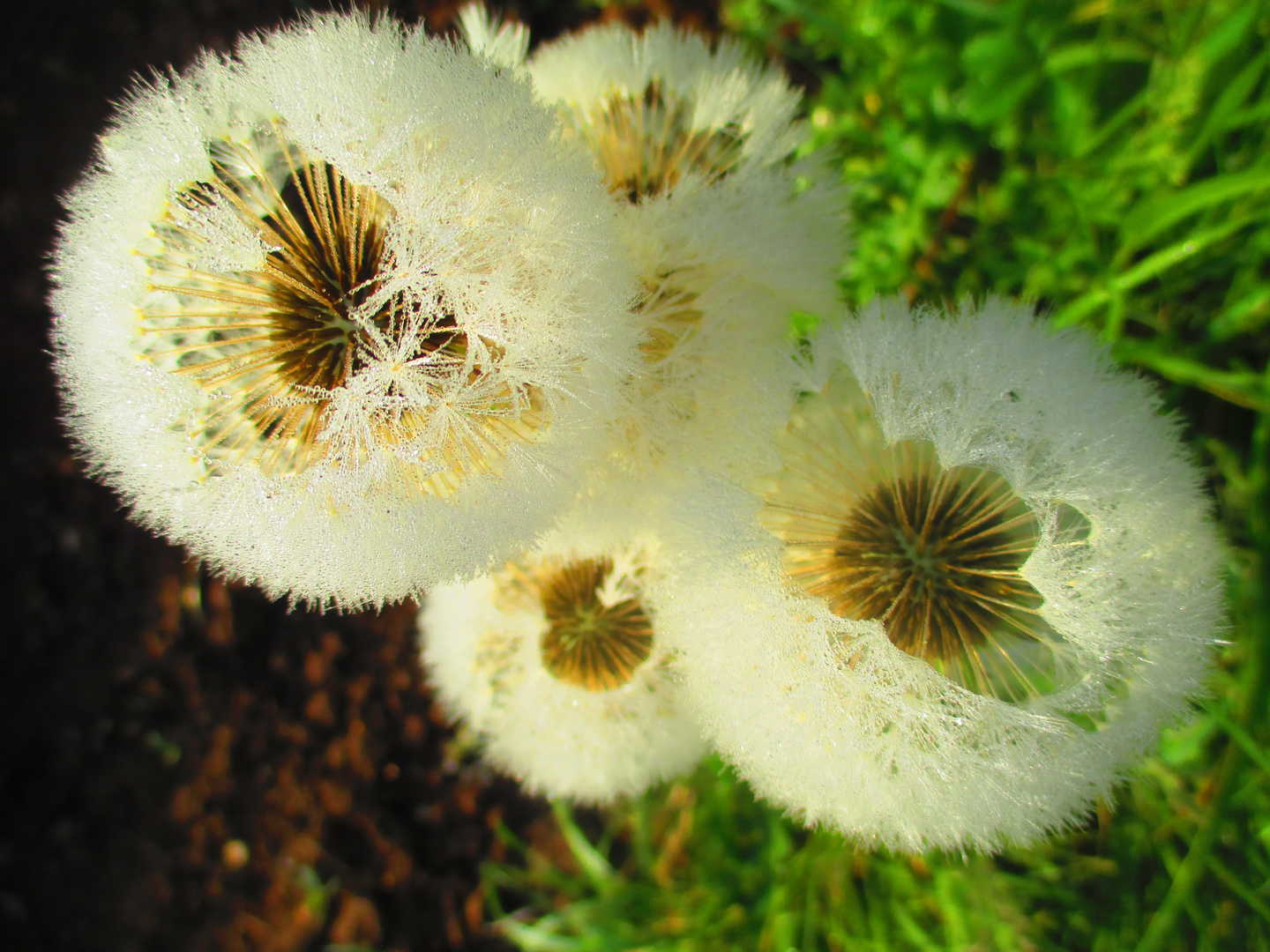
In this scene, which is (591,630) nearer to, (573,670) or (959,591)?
(573,670)

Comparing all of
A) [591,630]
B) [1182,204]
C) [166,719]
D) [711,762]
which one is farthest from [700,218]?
[166,719]

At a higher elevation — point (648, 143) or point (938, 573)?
point (648, 143)

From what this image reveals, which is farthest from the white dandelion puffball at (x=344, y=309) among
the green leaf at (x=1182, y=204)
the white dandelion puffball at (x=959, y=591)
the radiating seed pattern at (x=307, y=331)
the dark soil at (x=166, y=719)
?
the dark soil at (x=166, y=719)

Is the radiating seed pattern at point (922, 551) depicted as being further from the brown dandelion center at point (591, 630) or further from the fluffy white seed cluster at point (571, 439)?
the brown dandelion center at point (591, 630)

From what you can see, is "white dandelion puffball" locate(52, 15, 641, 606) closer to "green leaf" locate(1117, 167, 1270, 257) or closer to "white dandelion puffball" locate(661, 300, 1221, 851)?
"white dandelion puffball" locate(661, 300, 1221, 851)

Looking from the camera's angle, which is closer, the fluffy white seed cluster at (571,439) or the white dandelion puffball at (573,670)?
the fluffy white seed cluster at (571,439)

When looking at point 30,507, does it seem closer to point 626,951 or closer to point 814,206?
point 626,951

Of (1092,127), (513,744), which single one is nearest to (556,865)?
(513,744)
